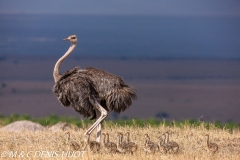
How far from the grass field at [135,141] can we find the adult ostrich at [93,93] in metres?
0.64

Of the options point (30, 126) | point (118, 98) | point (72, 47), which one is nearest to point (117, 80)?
point (118, 98)

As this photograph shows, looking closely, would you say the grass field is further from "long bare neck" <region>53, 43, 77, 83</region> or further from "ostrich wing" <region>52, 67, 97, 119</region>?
"long bare neck" <region>53, 43, 77, 83</region>

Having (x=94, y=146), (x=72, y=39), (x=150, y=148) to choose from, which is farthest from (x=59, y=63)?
(x=150, y=148)

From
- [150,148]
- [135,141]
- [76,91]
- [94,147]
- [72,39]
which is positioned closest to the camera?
[150,148]

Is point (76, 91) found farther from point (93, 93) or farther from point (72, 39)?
point (72, 39)

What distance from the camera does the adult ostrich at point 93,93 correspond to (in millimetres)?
13195

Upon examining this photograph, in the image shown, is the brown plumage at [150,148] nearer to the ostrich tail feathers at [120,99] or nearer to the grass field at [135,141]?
the grass field at [135,141]

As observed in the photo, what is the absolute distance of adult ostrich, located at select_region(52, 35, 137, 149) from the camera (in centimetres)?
1320

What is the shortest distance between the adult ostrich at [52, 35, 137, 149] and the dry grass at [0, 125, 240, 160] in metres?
0.65

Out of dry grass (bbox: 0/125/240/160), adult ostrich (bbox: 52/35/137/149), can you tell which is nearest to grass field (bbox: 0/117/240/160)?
dry grass (bbox: 0/125/240/160)

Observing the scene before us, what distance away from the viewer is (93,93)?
43.8ft

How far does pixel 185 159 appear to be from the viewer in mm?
11398

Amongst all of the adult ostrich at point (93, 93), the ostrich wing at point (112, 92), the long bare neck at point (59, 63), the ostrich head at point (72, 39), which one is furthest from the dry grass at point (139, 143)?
the ostrich head at point (72, 39)

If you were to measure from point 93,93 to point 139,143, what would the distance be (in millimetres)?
1275
